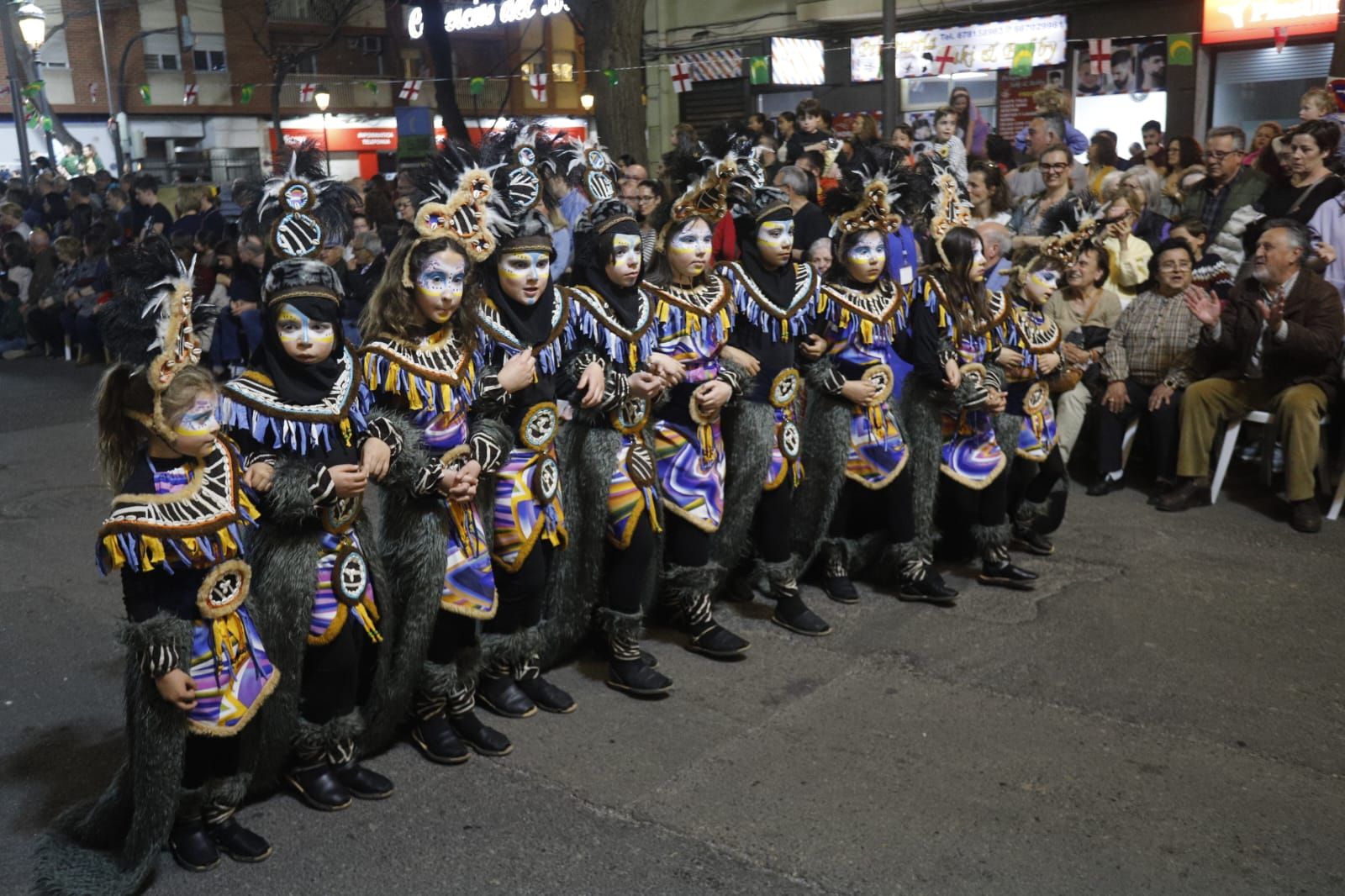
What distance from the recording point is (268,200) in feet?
Answer: 12.0

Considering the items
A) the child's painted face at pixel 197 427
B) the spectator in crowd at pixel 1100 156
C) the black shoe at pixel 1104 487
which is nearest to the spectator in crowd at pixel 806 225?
the black shoe at pixel 1104 487

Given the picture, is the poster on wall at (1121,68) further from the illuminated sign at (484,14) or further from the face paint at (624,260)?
the illuminated sign at (484,14)

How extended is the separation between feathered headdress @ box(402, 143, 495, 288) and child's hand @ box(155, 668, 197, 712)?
154 cm

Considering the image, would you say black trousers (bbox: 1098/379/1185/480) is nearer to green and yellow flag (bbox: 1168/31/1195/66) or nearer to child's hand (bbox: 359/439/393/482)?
child's hand (bbox: 359/439/393/482)

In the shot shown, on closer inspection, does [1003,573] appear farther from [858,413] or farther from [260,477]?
[260,477]

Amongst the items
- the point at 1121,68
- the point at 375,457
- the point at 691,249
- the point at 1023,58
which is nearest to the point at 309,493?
the point at 375,457

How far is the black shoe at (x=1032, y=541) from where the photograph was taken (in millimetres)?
5992

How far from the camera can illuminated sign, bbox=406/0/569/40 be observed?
28.4 m

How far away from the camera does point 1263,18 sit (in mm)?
13414

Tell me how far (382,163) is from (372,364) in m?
29.1

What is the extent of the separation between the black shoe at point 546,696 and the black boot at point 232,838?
1.17 metres

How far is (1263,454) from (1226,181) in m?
2.39

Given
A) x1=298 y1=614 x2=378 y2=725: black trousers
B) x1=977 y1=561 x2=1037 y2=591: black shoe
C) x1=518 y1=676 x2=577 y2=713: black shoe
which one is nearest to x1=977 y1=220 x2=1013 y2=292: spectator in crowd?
x1=977 y1=561 x2=1037 y2=591: black shoe

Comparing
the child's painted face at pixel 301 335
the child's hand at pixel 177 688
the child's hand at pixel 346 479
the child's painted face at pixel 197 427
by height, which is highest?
the child's painted face at pixel 301 335
